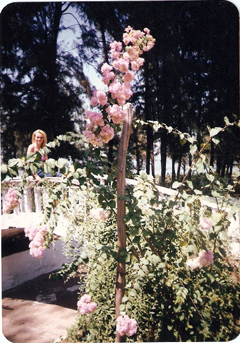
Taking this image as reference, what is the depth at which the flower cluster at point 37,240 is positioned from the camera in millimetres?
1661

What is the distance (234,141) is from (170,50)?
1.45m

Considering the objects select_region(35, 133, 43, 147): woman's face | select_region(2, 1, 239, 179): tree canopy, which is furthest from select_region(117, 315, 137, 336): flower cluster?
select_region(35, 133, 43, 147): woman's face

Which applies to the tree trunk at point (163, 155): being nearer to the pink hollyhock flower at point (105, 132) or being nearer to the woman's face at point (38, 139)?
the woman's face at point (38, 139)

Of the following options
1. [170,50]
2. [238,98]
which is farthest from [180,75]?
[238,98]

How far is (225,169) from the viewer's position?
212 centimetres

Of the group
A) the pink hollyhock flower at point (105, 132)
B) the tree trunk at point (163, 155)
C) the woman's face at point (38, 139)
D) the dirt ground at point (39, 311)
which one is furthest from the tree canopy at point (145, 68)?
the dirt ground at point (39, 311)

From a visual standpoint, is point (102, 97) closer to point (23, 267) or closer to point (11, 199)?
point (11, 199)

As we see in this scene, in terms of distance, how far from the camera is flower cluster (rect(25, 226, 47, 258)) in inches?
65.4

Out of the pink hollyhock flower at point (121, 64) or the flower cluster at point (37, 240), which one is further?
the flower cluster at point (37, 240)

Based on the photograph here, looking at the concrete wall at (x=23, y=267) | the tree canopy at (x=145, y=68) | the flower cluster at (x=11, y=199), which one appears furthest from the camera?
the concrete wall at (x=23, y=267)

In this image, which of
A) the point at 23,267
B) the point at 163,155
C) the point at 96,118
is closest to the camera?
the point at 96,118

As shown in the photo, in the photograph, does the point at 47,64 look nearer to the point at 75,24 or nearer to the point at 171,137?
the point at 75,24

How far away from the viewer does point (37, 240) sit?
167 centimetres

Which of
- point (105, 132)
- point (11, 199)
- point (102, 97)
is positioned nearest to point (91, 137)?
point (105, 132)
